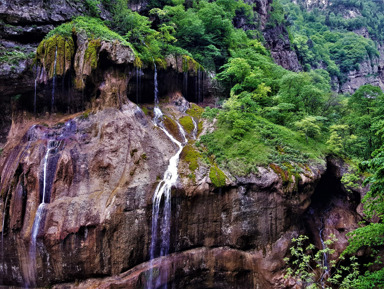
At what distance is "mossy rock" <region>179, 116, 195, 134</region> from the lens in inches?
702

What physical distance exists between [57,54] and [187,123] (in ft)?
30.2

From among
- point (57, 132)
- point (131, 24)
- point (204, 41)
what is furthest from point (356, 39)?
point (57, 132)

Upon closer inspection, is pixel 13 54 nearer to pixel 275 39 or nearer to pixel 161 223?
pixel 161 223

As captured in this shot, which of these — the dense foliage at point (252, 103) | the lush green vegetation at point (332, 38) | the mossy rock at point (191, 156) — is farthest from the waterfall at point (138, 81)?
the lush green vegetation at point (332, 38)

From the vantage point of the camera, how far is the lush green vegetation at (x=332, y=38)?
49.2 metres

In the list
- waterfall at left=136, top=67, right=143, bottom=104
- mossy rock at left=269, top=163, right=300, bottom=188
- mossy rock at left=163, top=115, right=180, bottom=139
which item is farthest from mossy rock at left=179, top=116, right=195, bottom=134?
mossy rock at left=269, top=163, right=300, bottom=188

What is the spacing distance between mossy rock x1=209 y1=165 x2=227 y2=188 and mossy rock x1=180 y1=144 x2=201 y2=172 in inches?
36.8

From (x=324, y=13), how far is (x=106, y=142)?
237ft

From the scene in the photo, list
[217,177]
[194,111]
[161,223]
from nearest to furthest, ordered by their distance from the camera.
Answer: [161,223]
[217,177]
[194,111]

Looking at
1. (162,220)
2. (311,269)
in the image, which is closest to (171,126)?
(162,220)

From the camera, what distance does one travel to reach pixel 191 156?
15133mm

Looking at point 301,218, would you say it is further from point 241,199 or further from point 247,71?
point 247,71

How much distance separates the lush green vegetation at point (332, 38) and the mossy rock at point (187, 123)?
32.6m

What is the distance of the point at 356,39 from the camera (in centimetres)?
5678
